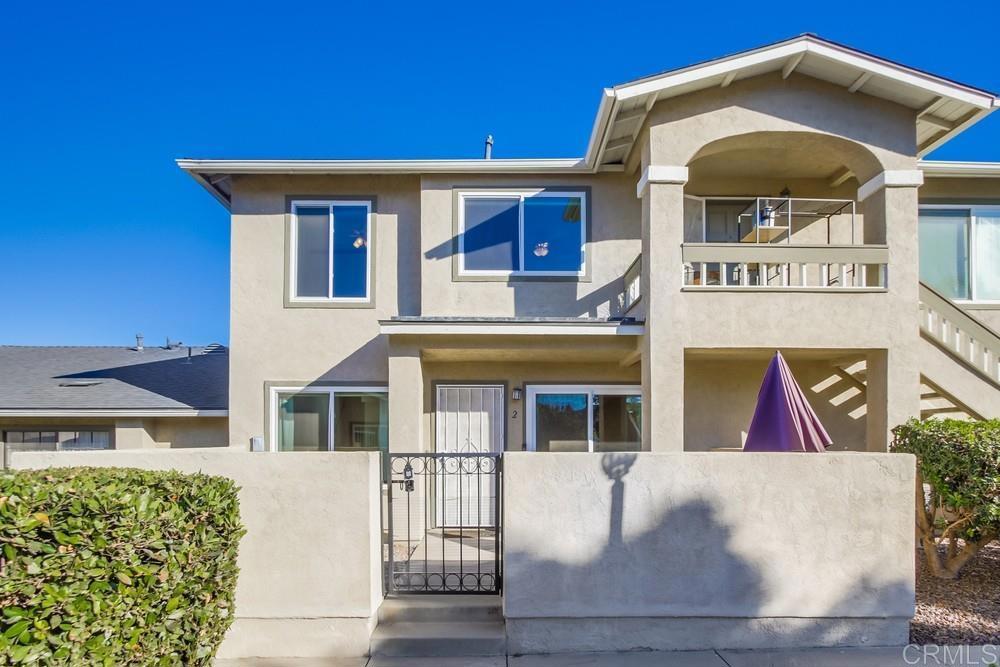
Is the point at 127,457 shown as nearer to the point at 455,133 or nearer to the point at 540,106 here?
the point at 455,133

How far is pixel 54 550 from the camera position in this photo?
3.70 metres

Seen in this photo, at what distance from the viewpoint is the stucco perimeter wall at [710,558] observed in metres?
5.58

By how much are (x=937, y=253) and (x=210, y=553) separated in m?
12.3

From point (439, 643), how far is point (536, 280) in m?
6.29

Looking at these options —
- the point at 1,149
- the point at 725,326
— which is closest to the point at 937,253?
the point at 725,326

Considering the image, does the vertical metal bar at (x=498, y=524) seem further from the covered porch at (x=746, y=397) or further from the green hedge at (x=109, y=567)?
the covered porch at (x=746, y=397)

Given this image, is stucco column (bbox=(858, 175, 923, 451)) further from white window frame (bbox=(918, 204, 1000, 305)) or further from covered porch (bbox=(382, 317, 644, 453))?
covered porch (bbox=(382, 317, 644, 453))

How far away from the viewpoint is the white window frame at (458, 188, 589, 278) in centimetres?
1039

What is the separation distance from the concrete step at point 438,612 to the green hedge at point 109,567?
5.32 feet

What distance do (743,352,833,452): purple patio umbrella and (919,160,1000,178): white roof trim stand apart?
622 cm

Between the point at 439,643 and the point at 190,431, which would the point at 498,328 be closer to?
the point at 439,643

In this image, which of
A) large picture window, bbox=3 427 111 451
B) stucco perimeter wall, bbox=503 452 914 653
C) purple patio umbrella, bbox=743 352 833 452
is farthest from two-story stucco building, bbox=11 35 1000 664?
purple patio umbrella, bbox=743 352 833 452

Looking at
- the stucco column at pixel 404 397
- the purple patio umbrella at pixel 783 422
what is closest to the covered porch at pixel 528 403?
the stucco column at pixel 404 397

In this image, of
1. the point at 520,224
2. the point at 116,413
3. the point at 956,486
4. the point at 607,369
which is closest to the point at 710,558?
the point at 956,486
